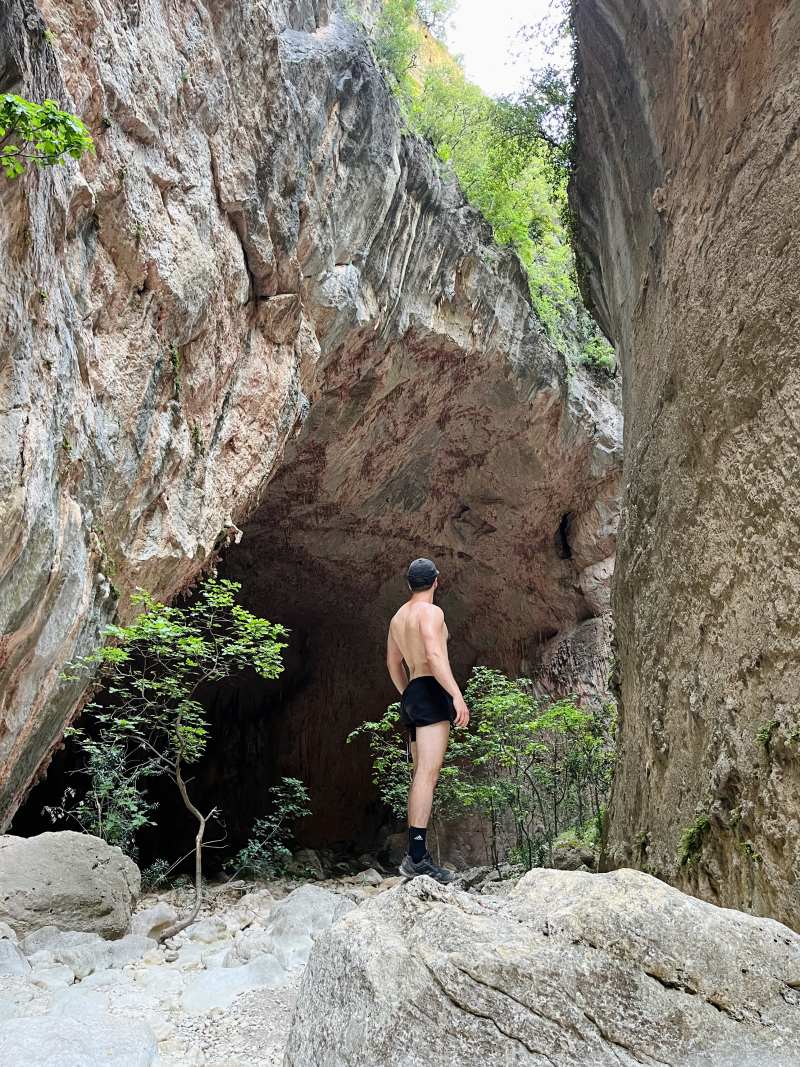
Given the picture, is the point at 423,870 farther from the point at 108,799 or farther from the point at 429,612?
the point at 108,799

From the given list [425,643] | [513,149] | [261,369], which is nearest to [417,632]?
[425,643]

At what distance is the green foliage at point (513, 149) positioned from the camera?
7.77 m

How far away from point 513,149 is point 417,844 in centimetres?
779

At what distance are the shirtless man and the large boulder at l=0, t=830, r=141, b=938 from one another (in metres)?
2.52

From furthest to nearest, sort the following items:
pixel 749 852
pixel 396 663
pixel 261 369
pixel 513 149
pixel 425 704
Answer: pixel 513 149
pixel 261 369
pixel 396 663
pixel 425 704
pixel 749 852

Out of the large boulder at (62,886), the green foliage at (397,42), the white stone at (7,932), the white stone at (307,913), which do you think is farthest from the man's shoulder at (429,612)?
the green foliage at (397,42)

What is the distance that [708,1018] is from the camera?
1343mm

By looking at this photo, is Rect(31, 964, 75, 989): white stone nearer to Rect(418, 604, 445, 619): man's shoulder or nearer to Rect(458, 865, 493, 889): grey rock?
Rect(418, 604, 445, 619): man's shoulder

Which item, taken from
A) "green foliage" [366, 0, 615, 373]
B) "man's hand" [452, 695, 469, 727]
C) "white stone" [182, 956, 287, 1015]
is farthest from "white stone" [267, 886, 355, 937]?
"green foliage" [366, 0, 615, 373]

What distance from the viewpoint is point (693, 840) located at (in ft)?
10.0

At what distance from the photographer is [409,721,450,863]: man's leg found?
2.97 meters

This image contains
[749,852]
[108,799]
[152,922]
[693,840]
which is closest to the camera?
[749,852]

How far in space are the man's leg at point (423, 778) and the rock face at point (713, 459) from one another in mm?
1128

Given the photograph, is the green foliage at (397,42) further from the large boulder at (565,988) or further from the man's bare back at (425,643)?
the large boulder at (565,988)
